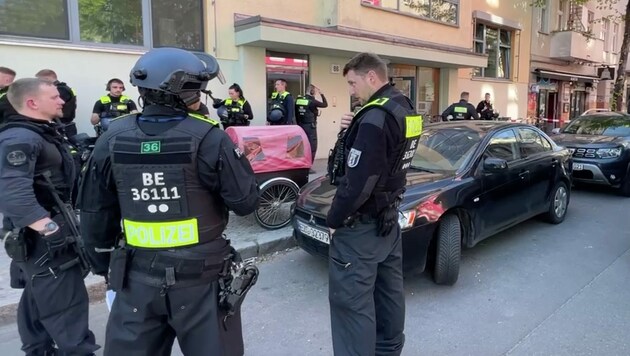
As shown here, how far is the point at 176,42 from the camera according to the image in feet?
28.8

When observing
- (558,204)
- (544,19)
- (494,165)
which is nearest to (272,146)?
(494,165)

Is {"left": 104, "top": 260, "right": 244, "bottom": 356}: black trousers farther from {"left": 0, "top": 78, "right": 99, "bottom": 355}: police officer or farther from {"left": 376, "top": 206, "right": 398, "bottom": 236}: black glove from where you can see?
{"left": 376, "top": 206, "right": 398, "bottom": 236}: black glove

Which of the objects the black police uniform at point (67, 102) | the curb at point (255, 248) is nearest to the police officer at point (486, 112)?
the curb at point (255, 248)

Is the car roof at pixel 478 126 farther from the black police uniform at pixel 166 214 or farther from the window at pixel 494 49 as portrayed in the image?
the window at pixel 494 49

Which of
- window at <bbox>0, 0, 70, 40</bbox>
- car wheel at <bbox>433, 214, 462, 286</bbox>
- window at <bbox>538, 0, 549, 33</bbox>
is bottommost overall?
car wheel at <bbox>433, 214, 462, 286</bbox>

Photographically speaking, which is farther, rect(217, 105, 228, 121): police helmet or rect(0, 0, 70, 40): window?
rect(217, 105, 228, 121): police helmet

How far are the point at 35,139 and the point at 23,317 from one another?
111cm

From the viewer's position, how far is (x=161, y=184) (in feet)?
5.99

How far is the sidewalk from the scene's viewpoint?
367cm

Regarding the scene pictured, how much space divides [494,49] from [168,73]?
17.4 metres

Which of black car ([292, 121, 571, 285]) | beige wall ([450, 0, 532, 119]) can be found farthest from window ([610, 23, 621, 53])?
black car ([292, 121, 571, 285])

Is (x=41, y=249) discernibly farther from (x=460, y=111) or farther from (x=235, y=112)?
(x=460, y=111)

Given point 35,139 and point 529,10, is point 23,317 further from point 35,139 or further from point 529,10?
point 529,10

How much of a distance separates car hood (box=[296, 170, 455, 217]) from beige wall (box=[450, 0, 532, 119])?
12.2 meters
